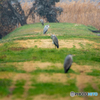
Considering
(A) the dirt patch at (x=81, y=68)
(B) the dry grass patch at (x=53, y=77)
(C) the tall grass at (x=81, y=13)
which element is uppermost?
(B) the dry grass patch at (x=53, y=77)

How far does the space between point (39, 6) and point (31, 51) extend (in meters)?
19.3

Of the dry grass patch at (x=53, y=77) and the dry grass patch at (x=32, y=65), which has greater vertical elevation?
the dry grass patch at (x=53, y=77)

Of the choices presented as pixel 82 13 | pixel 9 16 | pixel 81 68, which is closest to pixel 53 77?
pixel 81 68

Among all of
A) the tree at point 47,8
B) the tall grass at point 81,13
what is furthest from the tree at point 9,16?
the tall grass at point 81,13

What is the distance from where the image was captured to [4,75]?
24.6ft

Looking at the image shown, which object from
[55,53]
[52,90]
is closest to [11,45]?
[55,53]

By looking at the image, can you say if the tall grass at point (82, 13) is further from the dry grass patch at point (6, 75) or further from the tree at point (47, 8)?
the dry grass patch at point (6, 75)

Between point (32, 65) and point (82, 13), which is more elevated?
point (32, 65)

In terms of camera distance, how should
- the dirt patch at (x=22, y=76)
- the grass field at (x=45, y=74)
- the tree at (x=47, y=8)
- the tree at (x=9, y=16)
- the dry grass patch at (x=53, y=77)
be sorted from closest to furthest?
the grass field at (x=45, y=74) → the dry grass patch at (x=53, y=77) → the dirt patch at (x=22, y=76) → the tree at (x=9, y=16) → the tree at (x=47, y=8)

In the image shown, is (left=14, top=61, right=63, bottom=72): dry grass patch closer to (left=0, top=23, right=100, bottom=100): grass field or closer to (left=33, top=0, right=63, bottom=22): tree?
(left=0, top=23, right=100, bottom=100): grass field

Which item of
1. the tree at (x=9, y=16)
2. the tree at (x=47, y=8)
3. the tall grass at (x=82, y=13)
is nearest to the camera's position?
the tree at (x=9, y=16)

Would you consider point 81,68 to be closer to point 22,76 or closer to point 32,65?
point 32,65

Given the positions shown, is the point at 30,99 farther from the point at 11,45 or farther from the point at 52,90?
the point at 11,45

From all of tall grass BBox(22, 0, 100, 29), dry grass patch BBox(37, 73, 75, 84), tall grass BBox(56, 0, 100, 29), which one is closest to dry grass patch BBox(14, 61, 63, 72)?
dry grass patch BBox(37, 73, 75, 84)
